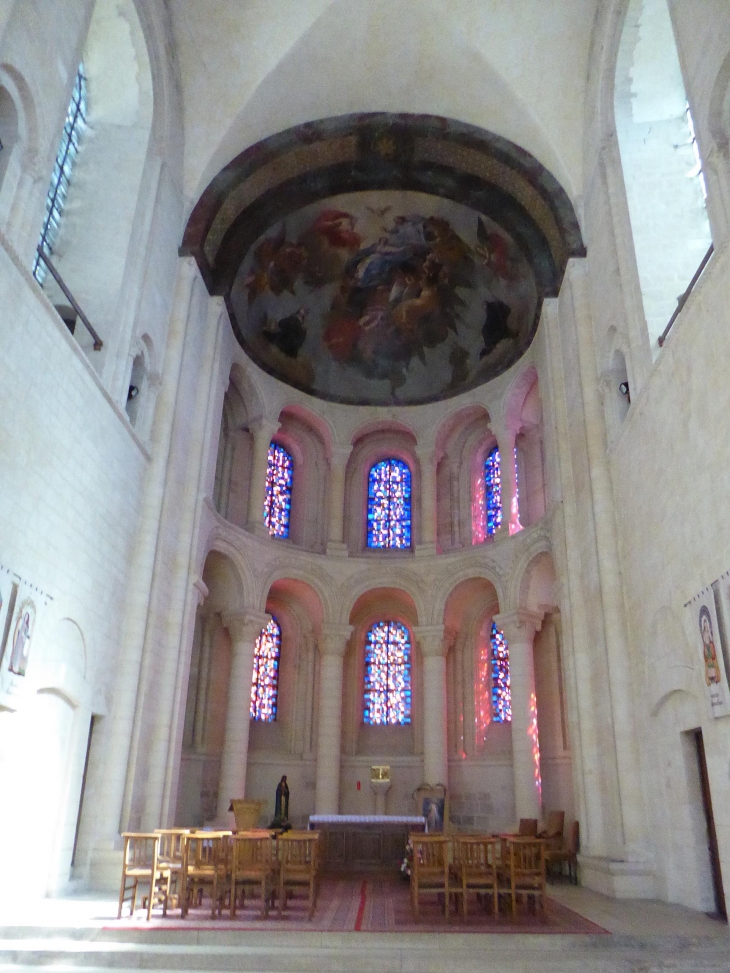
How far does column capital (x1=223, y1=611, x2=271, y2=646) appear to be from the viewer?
18953 mm

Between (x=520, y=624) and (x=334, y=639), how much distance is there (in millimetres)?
4892

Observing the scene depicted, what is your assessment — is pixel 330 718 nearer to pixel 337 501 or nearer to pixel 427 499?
pixel 337 501

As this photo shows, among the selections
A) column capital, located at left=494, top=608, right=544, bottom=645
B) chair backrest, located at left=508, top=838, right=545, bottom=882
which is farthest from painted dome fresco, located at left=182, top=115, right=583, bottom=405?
chair backrest, located at left=508, top=838, right=545, bottom=882

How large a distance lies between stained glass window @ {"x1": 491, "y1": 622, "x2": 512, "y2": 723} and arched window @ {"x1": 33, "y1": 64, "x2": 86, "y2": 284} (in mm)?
13644

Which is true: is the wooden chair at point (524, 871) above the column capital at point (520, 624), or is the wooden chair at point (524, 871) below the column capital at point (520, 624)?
below

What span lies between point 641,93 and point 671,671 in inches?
406

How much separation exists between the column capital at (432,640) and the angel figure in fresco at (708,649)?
11.1m

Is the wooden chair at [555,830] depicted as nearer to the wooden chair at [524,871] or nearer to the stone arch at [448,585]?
the wooden chair at [524,871]

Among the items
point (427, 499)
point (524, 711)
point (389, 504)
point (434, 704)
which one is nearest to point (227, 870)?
point (524, 711)

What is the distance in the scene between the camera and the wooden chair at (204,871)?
9.29m

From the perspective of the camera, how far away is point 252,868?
9.49 meters

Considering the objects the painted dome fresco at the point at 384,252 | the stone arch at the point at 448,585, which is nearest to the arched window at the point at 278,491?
the painted dome fresco at the point at 384,252

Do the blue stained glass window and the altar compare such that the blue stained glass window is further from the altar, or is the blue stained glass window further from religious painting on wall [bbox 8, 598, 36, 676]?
religious painting on wall [bbox 8, 598, 36, 676]

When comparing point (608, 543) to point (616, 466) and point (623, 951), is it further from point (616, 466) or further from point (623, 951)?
point (623, 951)
